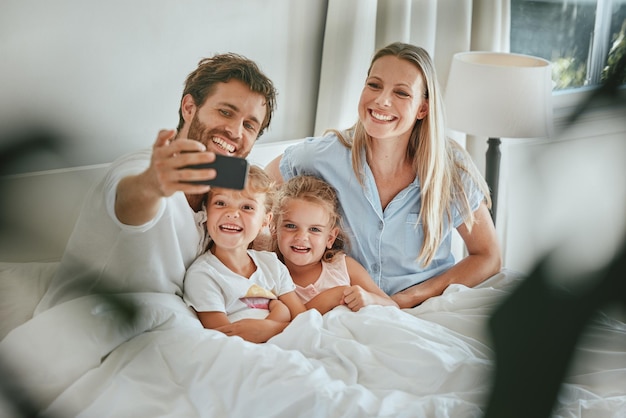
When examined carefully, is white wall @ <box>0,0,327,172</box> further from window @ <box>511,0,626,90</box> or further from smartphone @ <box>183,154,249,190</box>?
window @ <box>511,0,626,90</box>

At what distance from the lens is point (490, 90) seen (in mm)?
1074

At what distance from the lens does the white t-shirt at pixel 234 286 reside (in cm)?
81

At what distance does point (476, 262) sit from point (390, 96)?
0.99 ft

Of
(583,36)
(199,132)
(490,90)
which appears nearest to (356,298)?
(199,132)

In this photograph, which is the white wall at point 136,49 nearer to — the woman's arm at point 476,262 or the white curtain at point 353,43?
the white curtain at point 353,43

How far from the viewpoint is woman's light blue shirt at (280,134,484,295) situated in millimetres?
1003

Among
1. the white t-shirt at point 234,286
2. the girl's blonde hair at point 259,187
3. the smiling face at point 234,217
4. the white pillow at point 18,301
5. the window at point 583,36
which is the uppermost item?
the window at point 583,36

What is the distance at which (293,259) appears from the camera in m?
0.93

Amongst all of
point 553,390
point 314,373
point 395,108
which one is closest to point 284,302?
point 314,373

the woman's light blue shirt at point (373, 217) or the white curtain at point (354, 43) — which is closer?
the white curtain at point (354, 43)

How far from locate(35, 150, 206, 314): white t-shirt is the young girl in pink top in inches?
5.3

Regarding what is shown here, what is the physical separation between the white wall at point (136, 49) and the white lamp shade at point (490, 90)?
0.90 ft

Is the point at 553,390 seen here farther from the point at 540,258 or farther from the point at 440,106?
the point at 440,106

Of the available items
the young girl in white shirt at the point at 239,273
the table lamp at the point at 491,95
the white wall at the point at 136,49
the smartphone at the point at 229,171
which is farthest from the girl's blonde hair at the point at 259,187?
the smartphone at the point at 229,171
